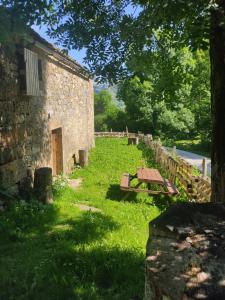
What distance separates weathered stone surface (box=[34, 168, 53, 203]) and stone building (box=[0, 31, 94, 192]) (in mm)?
440

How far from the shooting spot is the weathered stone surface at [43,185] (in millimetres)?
7500

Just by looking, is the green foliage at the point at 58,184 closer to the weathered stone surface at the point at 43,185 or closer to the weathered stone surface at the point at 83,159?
the weathered stone surface at the point at 43,185

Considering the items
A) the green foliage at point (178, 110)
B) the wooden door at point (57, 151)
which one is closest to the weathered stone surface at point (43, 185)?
the wooden door at point (57, 151)

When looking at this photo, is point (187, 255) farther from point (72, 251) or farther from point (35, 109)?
point (35, 109)

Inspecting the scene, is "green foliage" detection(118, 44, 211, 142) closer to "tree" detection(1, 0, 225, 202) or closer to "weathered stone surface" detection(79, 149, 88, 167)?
"weathered stone surface" detection(79, 149, 88, 167)

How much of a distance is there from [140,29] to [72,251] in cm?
336

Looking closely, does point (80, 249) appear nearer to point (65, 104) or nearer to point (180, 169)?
point (180, 169)

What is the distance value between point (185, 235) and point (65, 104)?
10.4 m

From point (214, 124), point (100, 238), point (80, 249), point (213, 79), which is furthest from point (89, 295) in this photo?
point (213, 79)

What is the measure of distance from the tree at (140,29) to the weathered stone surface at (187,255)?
1.66 metres

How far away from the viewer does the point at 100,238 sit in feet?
18.7

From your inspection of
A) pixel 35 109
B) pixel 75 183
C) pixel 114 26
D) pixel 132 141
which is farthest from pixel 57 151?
pixel 132 141

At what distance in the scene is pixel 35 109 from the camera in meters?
8.95

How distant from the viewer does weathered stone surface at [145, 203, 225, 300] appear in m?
2.17
